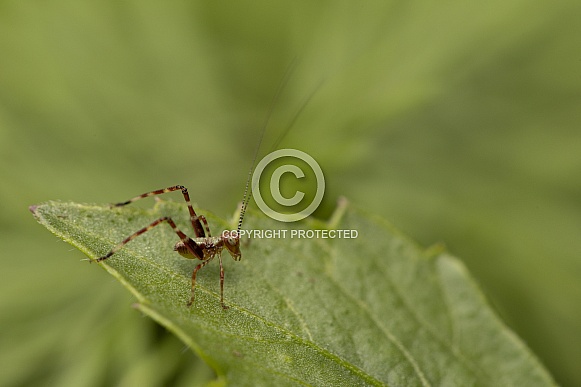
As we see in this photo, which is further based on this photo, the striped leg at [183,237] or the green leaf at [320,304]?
the striped leg at [183,237]

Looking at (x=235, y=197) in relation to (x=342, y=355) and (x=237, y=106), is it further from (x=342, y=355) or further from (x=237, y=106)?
(x=342, y=355)

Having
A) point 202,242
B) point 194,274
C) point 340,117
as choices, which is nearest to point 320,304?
point 194,274

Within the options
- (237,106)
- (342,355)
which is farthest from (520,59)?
(342,355)

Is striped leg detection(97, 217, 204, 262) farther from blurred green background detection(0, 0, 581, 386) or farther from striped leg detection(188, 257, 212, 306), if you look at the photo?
blurred green background detection(0, 0, 581, 386)

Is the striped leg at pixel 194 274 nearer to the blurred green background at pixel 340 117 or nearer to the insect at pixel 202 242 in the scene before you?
the insect at pixel 202 242

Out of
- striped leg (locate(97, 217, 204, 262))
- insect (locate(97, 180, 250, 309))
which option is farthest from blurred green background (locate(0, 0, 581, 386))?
striped leg (locate(97, 217, 204, 262))

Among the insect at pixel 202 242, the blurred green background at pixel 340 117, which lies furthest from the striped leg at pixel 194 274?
the blurred green background at pixel 340 117
